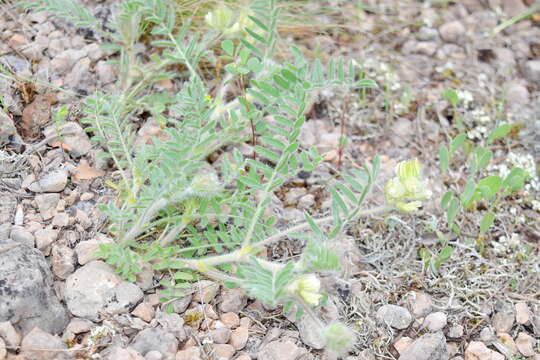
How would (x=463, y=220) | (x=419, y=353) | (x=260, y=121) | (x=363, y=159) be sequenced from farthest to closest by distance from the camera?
(x=363, y=159)
(x=463, y=220)
(x=260, y=121)
(x=419, y=353)

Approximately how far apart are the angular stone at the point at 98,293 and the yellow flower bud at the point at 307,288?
20.0 inches

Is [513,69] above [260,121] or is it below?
below

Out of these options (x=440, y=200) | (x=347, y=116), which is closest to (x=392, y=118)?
(x=347, y=116)

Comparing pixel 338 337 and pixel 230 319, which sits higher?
pixel 338 337

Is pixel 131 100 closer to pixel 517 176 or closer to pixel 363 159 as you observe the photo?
pixel 363 159

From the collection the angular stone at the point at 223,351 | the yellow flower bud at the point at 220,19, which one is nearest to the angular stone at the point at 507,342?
the angular stone at the point at 223,351

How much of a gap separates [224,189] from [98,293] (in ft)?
1.72

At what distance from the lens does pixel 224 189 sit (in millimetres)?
2207

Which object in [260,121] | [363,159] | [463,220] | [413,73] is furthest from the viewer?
[413,73]

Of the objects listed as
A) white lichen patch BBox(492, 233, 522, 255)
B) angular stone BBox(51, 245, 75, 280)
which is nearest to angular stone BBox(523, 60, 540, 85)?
white lichen patch BBox(492, 233, 522, 255)

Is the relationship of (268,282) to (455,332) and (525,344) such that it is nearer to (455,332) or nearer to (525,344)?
(455,332)

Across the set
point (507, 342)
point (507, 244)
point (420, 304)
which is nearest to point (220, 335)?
point (420, 304)

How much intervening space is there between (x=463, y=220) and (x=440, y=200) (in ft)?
0.53

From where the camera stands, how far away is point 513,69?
327 cm
